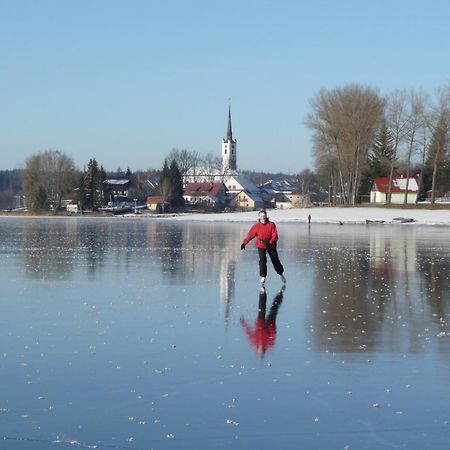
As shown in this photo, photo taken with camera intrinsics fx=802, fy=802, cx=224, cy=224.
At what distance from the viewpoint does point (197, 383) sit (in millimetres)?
7543

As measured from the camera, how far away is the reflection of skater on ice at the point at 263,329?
9516mm

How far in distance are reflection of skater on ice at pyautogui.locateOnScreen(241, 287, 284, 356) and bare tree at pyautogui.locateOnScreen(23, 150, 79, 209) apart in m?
104

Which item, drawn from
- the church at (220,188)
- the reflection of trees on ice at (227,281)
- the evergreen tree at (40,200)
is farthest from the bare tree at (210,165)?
the reflection of trees on ice at (227,281)

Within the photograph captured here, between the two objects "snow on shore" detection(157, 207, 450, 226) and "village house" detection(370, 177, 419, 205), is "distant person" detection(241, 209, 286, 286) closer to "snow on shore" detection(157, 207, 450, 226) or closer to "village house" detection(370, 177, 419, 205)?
"snow on shore" detection(157, 207, 450, 226)

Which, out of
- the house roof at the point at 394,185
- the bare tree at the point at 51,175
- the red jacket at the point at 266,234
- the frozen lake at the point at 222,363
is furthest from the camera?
the bare tree at the point at 51,175

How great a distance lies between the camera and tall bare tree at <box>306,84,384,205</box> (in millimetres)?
81188

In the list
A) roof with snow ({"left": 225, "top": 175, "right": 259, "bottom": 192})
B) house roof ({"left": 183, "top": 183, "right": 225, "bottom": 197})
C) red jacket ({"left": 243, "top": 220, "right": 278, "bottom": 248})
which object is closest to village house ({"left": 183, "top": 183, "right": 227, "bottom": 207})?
house roof ({"left": 183, "top": 183, "right": 225, "bottom": 197})

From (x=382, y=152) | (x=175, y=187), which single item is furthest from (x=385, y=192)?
(x=175, y=187)

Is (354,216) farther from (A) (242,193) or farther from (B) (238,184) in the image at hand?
(B) (238,184)

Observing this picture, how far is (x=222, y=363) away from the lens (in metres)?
8.43

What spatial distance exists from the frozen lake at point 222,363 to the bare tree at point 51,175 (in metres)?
101

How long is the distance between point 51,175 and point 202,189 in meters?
43.0

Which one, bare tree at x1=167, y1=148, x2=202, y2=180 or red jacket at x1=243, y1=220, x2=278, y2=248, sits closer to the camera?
red jacket at x1=243, y1=220, x2=278, y2=248

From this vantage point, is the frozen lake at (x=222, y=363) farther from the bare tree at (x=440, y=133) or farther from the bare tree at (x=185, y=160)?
the bare tree at (x=185, y=160)
